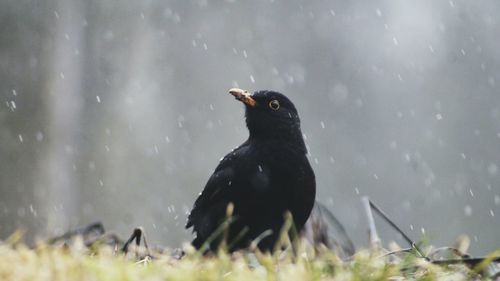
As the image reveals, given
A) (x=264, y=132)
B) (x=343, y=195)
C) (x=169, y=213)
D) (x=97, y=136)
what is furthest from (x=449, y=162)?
(x=264, y=132)

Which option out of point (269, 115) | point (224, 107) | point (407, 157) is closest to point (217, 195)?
point (269, 115)

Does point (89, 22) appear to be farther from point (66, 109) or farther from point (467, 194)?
point (467, 194)

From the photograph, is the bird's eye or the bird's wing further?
the bird's eye

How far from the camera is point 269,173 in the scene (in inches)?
127

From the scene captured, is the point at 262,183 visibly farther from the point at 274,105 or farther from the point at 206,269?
the point at 206,269

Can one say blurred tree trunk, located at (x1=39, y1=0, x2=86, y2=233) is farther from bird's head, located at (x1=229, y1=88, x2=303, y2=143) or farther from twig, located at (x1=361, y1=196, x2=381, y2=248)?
twig, located at (x1=361, y1=196, x2=381, y2=248)

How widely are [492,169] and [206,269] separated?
76.6ft

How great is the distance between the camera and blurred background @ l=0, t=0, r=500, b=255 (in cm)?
1772

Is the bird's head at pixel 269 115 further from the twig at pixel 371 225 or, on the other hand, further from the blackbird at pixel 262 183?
the twig at pixel 371 225

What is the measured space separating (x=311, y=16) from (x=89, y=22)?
12.8m

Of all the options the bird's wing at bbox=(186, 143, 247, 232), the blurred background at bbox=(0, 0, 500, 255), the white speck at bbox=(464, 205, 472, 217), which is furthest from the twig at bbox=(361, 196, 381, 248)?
the white speck at bbox=(464, 205, 472, 217)

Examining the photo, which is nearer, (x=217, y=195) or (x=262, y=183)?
(x=262, y=183)

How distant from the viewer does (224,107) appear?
2622 cm

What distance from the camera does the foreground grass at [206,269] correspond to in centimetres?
124
